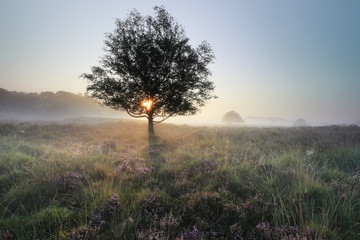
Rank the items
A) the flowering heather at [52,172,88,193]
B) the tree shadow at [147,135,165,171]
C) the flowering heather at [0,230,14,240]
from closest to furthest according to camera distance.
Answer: the flowering heather at [0,230,14,240] → the flowering heather at [52,172,88,193] → the tree shadow at [147,135,165,171]

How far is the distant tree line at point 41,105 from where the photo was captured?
86.3m

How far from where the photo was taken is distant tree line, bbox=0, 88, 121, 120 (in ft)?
283

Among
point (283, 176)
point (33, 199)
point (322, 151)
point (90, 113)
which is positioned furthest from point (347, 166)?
point (90, 113)

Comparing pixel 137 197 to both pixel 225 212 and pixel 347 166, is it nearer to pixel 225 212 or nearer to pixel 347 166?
pixel 225 212

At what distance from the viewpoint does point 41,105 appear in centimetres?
10031

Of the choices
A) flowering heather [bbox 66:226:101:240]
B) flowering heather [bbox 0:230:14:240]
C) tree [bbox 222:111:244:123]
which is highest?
tree [bbox 222:111:244:123]

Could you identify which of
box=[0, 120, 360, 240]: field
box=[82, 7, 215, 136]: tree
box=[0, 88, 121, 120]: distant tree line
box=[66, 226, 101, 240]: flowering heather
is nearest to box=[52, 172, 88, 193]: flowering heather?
box=[0, 120, 360, 240]: field

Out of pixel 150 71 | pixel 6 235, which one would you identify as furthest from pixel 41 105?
pixel 6 235

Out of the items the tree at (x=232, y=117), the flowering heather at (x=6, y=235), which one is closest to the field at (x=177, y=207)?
the flowering heather at (x=6, y=235)

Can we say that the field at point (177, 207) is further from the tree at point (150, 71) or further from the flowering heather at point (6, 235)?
the tree at point (150, 71)

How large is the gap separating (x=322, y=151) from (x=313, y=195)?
672 cm

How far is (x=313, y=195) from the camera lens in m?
3.96

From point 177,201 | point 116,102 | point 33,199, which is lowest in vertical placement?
point 33,199

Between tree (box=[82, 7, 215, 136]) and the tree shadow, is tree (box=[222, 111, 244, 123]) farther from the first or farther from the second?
the tree shadow
